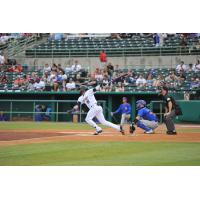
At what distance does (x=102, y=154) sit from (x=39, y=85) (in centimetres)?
746

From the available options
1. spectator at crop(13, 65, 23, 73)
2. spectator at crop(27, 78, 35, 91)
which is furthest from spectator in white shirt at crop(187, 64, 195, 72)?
spectator at crop(13, 65, 23, 73)

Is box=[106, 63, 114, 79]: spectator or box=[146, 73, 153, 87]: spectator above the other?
box=[106, 63, 114, 79]: spectator

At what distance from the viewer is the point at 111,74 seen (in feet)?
52.2

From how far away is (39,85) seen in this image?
17.0 metres

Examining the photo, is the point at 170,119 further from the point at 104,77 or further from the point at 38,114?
the point at 38,114

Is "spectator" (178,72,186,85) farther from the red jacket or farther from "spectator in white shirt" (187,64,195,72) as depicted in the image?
the red jacket

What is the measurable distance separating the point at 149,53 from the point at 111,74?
1157 mm

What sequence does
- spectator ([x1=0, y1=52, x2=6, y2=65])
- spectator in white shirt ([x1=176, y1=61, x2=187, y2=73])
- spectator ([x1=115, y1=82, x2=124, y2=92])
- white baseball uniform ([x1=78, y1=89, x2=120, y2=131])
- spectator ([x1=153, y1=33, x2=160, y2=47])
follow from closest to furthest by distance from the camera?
white baseball uniform ([x1=78, y1=89, x2=120, y2=131]), spectator ([x1=153, y1=33, x2=160, y2=47]), spectator in white shirt ([x1=176, y1=61, x2=187, y2=73]), spectator ([x1=115, y1=82, x2=124, y2=92]), spectator ([x1=0, y1=52, x2=6, y2=65])

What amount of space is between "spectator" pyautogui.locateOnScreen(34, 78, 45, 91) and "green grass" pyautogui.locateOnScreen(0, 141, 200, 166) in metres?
5.80

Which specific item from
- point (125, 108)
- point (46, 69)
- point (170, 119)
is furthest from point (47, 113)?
point (170, 119)

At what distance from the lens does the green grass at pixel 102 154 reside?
921cm

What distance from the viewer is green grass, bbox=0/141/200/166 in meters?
9.21
